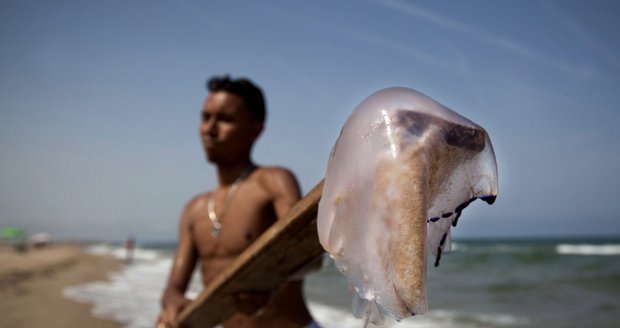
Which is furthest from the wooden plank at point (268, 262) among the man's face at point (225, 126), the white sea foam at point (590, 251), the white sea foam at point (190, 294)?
the white sea foam at point (590, 251)

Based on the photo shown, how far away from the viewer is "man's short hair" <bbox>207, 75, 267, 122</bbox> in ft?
8.81

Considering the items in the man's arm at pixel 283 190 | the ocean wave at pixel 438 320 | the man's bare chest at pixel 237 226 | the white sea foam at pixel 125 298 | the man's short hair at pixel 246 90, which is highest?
the man's short hair at pixel 246 90

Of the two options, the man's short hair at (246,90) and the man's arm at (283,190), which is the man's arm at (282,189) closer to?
→ the man's arm at (283,190)

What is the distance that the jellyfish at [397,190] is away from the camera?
74 cm

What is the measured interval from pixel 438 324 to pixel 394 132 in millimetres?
7993

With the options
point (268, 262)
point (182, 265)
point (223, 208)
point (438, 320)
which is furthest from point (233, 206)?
point (438, 320)

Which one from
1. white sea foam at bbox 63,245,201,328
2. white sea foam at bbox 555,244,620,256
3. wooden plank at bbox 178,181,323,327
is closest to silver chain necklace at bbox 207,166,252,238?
wooden plank at bbox 178,181,323,327

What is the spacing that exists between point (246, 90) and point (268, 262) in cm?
122

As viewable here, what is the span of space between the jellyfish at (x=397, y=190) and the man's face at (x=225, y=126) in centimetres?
180

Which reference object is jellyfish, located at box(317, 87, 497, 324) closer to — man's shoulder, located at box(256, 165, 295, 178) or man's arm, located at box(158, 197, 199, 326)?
man's shoulder, located at box(256, 165, 295, 178)

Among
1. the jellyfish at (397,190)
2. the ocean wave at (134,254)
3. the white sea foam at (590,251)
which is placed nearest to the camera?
the jellyfish at (397,190)

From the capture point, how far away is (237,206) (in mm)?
2611

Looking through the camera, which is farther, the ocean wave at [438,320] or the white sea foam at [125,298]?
the white sea foam at [125,298]

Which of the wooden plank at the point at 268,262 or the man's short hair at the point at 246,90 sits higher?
the man's short hair at the point at 246,90
